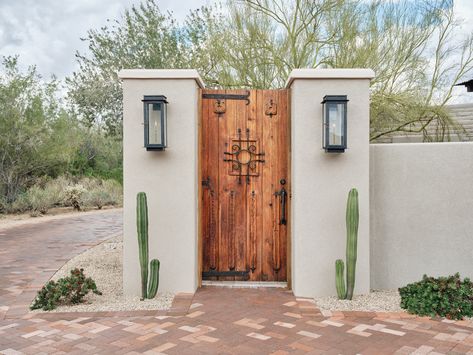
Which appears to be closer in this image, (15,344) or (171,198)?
(15,344)

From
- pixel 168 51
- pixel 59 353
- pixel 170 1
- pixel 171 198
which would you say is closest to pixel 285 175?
pixel 171 198

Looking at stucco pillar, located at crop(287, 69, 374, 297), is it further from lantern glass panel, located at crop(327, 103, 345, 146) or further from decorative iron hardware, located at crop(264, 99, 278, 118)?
decorative iron hardware, located at crop(264, 99, 278, 118)

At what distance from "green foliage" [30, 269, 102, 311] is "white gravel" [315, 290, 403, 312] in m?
2.54

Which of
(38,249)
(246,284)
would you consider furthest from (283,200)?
(38,249)

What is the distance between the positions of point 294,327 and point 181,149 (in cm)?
231

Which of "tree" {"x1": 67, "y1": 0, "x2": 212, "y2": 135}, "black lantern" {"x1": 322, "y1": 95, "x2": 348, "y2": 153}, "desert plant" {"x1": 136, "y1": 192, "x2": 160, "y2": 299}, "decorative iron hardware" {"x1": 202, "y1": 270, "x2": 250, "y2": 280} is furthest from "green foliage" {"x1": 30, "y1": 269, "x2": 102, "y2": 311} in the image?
"tree" {"x1": 67, "y1": 0, "x2": 212, "y2": 135}

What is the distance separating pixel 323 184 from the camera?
5.02 m

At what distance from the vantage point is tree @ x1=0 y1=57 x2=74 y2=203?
13.8m

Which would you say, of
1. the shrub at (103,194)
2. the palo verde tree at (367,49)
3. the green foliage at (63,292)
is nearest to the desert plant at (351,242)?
the green foliage at (63,292)

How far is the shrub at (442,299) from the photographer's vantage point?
4254 mm

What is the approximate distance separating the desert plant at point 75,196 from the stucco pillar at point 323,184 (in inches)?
471

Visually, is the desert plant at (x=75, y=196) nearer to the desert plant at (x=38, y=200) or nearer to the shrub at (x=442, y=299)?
the desert plant at (x=38, y=200)

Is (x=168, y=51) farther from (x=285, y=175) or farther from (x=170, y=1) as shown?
(x=285, y=175)

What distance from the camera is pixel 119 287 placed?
→ 17.9 feet
